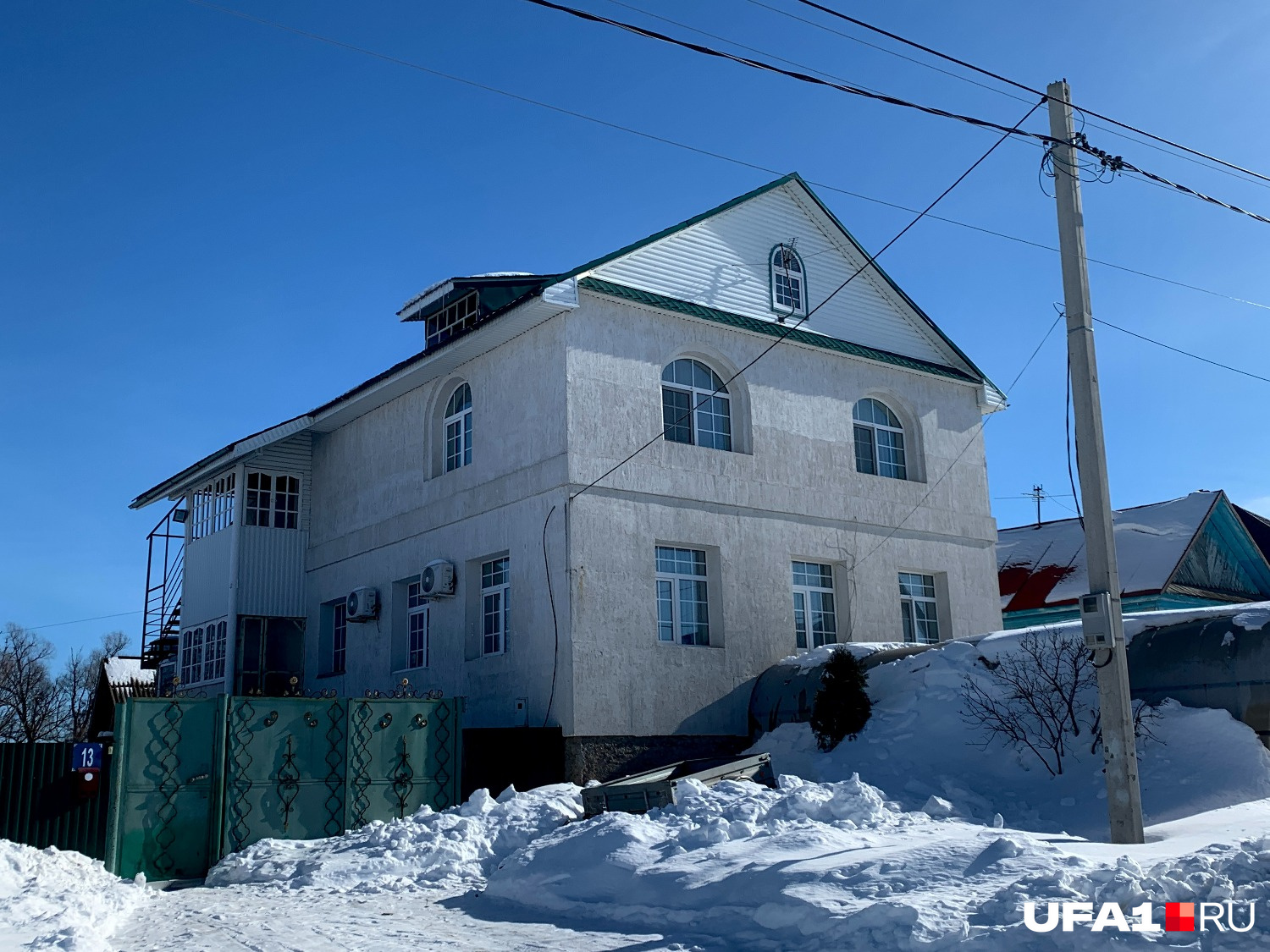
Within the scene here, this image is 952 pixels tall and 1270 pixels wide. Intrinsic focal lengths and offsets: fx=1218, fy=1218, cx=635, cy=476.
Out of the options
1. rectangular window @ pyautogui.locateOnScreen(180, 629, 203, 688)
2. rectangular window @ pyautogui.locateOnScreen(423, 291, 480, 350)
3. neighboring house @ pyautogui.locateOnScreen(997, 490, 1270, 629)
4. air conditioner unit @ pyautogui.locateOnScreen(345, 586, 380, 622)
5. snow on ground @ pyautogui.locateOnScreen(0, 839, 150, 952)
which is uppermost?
rectangular window @ pyautogui.locateOnScreen(423, 291, 480, 350)

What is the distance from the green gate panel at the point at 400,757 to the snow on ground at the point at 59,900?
2995 mm

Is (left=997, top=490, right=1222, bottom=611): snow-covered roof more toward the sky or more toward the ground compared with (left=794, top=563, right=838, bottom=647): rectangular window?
more toward the sky

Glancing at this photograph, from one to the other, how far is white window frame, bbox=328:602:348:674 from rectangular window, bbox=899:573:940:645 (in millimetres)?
9701

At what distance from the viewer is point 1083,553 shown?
101ft

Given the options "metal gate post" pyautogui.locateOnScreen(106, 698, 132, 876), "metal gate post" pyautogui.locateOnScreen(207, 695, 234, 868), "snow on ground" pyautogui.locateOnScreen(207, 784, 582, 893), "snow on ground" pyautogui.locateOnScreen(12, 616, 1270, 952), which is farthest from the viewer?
"metal gate post" pyautogui.locateOnScreen(207, 695, 234, 868)

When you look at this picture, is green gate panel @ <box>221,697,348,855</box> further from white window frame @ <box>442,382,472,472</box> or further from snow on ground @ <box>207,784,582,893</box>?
white window frame @ <box>442,382,472,472</box>

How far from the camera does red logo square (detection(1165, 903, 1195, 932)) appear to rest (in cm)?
638

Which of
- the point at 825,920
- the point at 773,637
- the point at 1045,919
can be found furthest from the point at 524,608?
the point at 1045,919

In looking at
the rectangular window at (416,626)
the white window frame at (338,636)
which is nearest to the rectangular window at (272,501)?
the white window frame at (338,636)

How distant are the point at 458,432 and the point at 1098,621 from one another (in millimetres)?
11742

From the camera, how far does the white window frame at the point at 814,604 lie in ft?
63.0

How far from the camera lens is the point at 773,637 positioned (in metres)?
18.5

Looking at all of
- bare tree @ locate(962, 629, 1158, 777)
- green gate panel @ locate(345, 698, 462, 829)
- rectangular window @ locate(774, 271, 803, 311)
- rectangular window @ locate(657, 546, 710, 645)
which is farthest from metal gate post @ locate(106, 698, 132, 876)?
rectangular window @ locate(774, 271, 803, 311)

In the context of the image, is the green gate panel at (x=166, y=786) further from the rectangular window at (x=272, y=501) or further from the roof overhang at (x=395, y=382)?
the rectangular window at (x=272, y=501)
